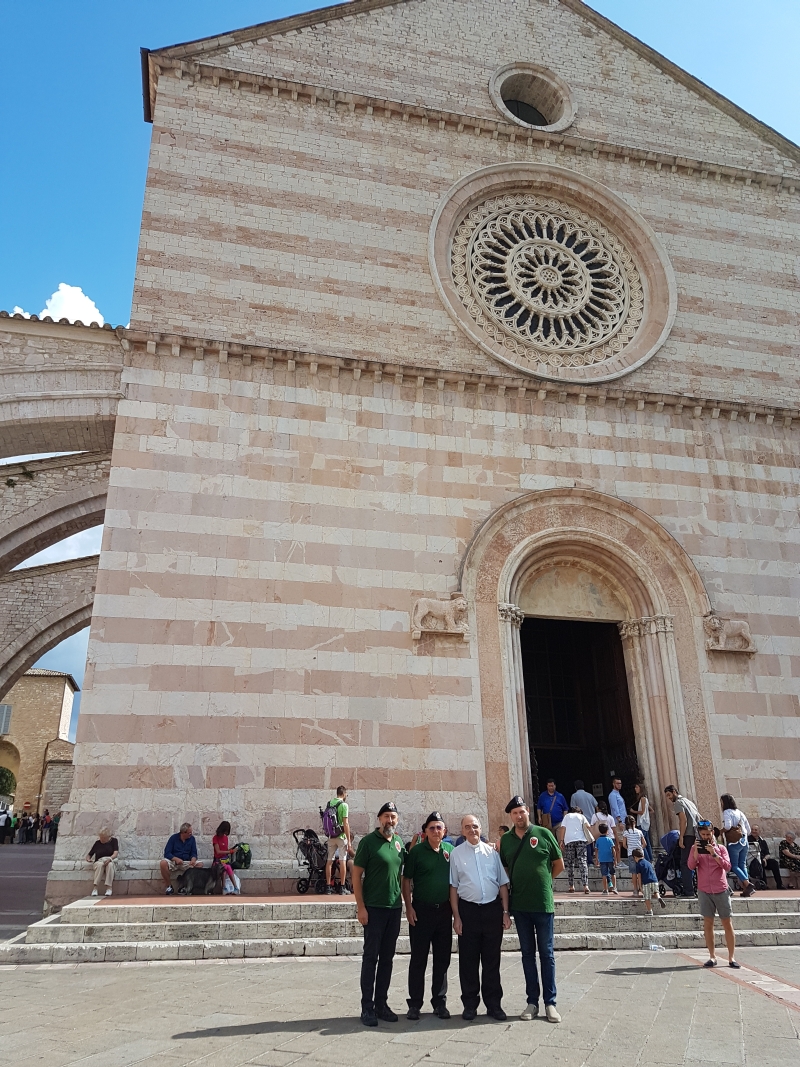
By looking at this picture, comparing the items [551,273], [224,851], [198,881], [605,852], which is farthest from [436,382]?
[198,881]

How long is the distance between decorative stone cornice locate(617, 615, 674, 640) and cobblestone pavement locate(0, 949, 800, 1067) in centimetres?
631

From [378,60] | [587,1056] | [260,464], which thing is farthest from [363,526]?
[378,60]

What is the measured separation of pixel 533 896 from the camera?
5430 millimetres

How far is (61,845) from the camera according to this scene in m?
9.87

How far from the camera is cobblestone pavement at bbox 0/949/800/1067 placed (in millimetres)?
4312

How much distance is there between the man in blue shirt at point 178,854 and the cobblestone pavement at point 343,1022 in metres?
2.79

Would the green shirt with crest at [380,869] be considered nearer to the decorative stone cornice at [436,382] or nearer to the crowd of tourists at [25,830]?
the decorative stone cornice at [436,382]

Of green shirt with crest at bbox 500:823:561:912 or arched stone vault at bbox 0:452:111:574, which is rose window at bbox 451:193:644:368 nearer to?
arched stone vault at bbox 0:452:111:574

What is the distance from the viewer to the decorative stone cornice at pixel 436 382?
12680mm

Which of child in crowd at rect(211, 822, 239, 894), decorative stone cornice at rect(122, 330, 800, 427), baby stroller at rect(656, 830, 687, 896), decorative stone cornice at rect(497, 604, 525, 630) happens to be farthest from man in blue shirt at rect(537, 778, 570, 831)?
decorative stone cornice at rect(122, 330, 800, 427)

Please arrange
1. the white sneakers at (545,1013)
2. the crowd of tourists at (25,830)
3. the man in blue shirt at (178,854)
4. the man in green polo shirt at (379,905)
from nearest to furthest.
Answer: the white sneakers at (545,1013), the man in green polo shirt at (379,905), the man in blue shirt at (178,854), the crowd of tourists at (25,830)

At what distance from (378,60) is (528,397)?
7784mm

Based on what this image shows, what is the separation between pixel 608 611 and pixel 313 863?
255 inches

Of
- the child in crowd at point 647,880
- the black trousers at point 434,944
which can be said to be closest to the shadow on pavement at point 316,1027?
the black trousers at point 434,944
